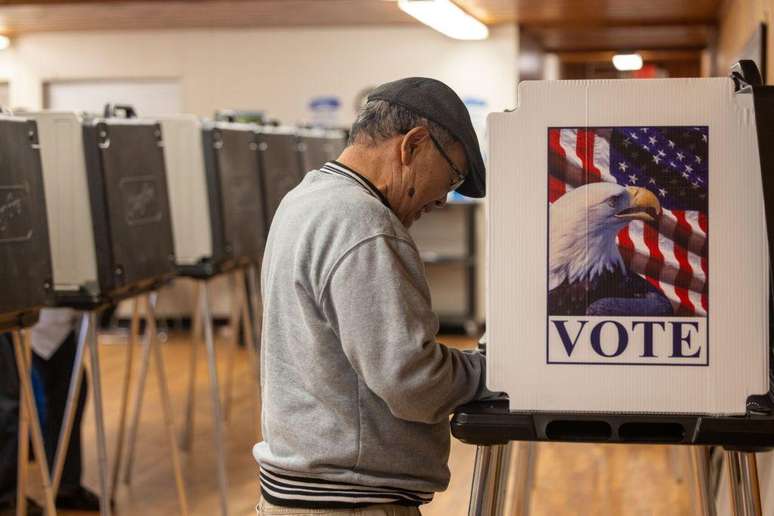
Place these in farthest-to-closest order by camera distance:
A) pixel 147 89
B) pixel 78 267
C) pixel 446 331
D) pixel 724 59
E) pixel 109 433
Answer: pixel 147 89, pixel 446 331, pixel 724 59, pixel 109 433, pixel 78 267

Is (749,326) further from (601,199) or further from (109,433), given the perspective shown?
(109,433)

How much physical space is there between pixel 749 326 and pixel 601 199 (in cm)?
26

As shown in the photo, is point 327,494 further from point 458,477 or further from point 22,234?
point 458,477

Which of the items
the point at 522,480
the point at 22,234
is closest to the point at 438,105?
the point at 522,480

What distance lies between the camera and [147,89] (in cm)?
923

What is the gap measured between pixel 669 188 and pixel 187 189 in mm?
2954

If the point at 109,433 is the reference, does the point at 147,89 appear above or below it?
above

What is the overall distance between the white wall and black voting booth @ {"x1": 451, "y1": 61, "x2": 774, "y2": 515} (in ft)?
22.7

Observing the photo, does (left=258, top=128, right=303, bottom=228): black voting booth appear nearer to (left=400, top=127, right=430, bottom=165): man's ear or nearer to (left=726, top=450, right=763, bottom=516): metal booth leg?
(left=400, top=127, right=430, bottom=165): man's ear

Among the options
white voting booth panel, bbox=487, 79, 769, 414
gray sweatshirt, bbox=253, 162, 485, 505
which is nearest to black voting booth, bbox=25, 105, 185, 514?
gray sweatshirt, bbox=253, 162, 485, 505

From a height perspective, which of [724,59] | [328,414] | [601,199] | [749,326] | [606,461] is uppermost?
[724,59]

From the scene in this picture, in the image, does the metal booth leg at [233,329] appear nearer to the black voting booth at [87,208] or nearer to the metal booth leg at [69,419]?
the metal booth leg at [69,419]

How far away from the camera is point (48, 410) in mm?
4258

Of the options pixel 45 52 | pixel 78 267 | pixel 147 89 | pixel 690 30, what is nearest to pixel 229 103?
pixel 147 89
